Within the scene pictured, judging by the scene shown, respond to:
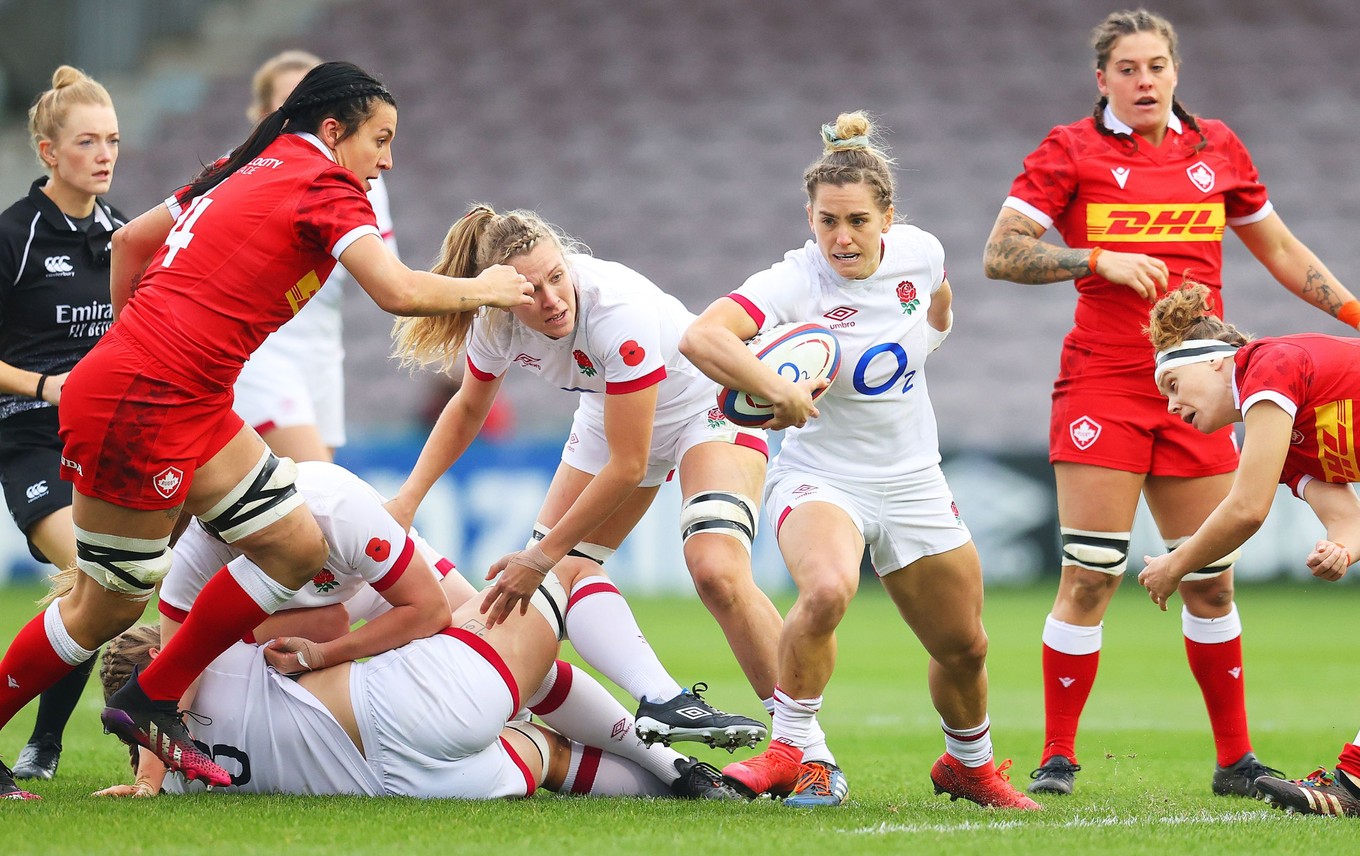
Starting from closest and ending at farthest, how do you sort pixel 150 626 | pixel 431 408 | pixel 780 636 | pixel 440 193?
pixel 780 636, pixel 150 626, pixel 431 408, pixel 440 193

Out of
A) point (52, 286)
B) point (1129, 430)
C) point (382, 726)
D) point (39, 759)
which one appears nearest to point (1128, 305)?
point (1129, 430)

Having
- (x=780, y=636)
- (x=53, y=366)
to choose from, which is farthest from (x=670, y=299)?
(x=53, y=366)

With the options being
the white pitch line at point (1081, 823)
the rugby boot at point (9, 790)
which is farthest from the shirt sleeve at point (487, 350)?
the white pitch line at point (1081, 823)

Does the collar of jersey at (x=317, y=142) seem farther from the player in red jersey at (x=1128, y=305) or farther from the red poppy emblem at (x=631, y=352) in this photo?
the player in red jersey at (x=1128, y=305)

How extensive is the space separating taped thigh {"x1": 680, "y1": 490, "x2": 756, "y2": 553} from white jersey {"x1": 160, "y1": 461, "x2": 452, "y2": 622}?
0.82 meters

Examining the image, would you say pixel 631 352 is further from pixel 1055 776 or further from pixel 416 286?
pixel 1055 776

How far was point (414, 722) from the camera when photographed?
170 inches

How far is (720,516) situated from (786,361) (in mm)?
682

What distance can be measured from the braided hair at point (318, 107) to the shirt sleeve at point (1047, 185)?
2251 mm

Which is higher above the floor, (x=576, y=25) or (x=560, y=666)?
(x=576, y=25)

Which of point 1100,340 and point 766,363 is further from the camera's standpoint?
point 1100,340

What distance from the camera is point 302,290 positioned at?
444 cm

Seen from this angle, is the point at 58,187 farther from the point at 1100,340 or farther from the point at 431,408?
the point at 431,408

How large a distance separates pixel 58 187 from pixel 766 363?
2814 millimetres
